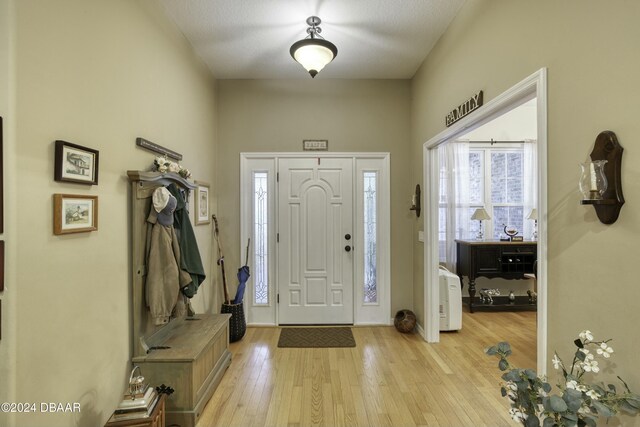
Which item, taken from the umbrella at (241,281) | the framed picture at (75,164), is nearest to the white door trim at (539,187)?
the umbrella at (241,281)

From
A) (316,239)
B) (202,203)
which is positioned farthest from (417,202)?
(202,203)

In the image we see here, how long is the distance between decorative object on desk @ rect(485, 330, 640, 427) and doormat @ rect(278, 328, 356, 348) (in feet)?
6.98

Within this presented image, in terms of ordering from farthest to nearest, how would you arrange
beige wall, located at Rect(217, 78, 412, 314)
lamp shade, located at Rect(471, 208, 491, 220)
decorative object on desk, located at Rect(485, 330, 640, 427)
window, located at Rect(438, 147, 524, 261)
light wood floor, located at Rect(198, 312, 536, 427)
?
window, located at Rect(438, 147, 524, 261)
lamp shade, located at Rect(471, 208, 491, 220)
beige wall, located at Rect(217, 78, 412, 314)
light wood floor, located at Rect(198, 312, 536, 427)
decorative object on desk, located at Rect(485, 330, 640, 427)

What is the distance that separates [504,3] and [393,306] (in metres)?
3.09

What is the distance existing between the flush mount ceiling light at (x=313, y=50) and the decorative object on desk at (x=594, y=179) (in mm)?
1954

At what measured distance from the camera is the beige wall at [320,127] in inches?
145

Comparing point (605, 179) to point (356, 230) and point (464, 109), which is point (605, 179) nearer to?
point (464, 109)

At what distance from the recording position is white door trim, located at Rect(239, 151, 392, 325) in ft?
12.1

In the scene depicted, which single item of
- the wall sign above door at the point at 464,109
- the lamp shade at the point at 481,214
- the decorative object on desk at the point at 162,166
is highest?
the wall sign above door at the point at 464,109

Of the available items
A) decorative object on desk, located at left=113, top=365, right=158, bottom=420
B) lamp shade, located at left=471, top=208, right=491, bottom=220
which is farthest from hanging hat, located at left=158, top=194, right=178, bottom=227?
lamp shade, located at left=471, top=208, right=491, bottom=220

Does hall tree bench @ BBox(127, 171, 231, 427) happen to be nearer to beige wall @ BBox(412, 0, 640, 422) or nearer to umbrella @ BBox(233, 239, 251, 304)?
umbrella @ BBox(233, 239, 251, 304)

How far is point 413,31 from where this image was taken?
273 cm

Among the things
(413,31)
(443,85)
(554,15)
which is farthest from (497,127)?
(554,15)

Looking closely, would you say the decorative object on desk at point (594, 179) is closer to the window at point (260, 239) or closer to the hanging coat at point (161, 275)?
the hanging coat at point (161, 275)
